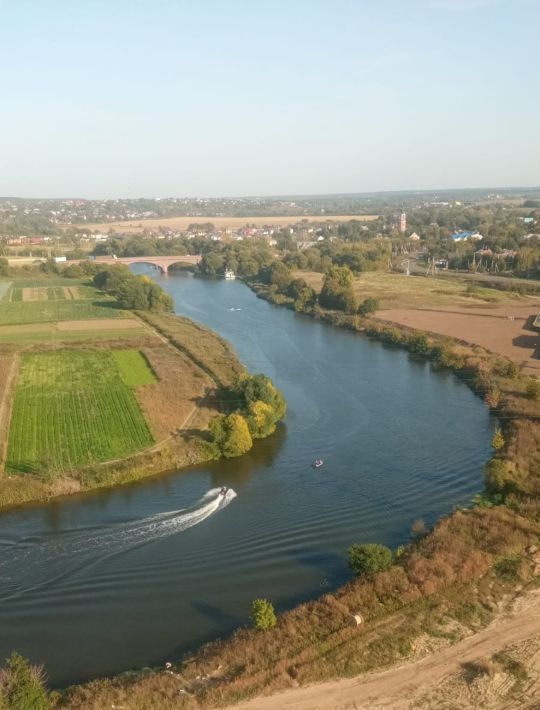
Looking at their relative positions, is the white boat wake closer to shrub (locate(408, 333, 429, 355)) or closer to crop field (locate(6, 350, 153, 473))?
crop field (locate(6, 350, 153, 473))

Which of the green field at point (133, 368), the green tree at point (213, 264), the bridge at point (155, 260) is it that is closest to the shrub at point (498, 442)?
the green field at point (133, 368)

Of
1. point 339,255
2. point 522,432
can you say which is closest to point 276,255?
point 339,255

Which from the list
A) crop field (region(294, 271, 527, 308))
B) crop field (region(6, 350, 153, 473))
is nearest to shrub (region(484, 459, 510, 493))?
crop field (region(6, 350, 153, 473))

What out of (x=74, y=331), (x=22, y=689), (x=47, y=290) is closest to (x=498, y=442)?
(x=22, y=689)

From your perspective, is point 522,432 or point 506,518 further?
point 522,432

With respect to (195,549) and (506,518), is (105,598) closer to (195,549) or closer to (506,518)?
(195,549)

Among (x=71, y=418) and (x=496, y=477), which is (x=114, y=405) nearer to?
(x=71, y=418)

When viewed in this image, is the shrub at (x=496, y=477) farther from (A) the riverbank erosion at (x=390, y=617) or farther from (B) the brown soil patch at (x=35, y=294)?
(B) the brown soil patch at (x=35, y=294)
